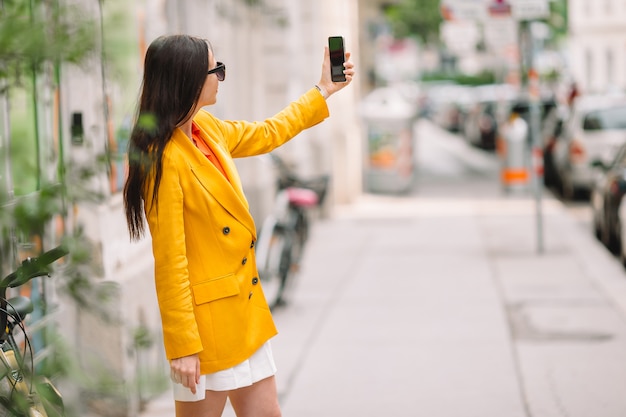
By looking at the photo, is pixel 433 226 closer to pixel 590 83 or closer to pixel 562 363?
pixel 562 363

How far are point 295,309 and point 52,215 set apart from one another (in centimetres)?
756

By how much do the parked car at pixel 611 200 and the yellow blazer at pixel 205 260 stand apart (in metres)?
9.12

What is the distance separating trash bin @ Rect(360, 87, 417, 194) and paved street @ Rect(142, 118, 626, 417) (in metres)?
4.14

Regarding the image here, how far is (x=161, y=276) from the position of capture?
329cm

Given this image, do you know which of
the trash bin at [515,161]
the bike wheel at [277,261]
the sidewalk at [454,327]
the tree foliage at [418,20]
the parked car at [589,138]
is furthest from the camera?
the tree foliage at [418,20]

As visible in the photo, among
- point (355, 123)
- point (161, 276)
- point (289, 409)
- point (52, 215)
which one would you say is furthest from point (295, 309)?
point (355, 123)

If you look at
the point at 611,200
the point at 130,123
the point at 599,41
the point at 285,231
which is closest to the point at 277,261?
the point at 285,231

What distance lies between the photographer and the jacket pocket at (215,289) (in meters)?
3.40

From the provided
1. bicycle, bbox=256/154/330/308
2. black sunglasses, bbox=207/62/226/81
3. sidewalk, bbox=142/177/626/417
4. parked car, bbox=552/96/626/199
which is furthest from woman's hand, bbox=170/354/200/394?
parked car, bbox=552/96/626/199

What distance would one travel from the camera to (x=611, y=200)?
12398 mm

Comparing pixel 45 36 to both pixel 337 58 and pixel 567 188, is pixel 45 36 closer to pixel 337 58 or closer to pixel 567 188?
pixel 337 58

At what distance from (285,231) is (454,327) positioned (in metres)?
1.50

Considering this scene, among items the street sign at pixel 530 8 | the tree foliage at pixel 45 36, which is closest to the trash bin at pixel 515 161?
the street sign at pixel 530 8

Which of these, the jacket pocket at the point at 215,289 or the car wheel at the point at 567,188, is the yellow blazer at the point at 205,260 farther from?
the car wheel at the point at 567,188
